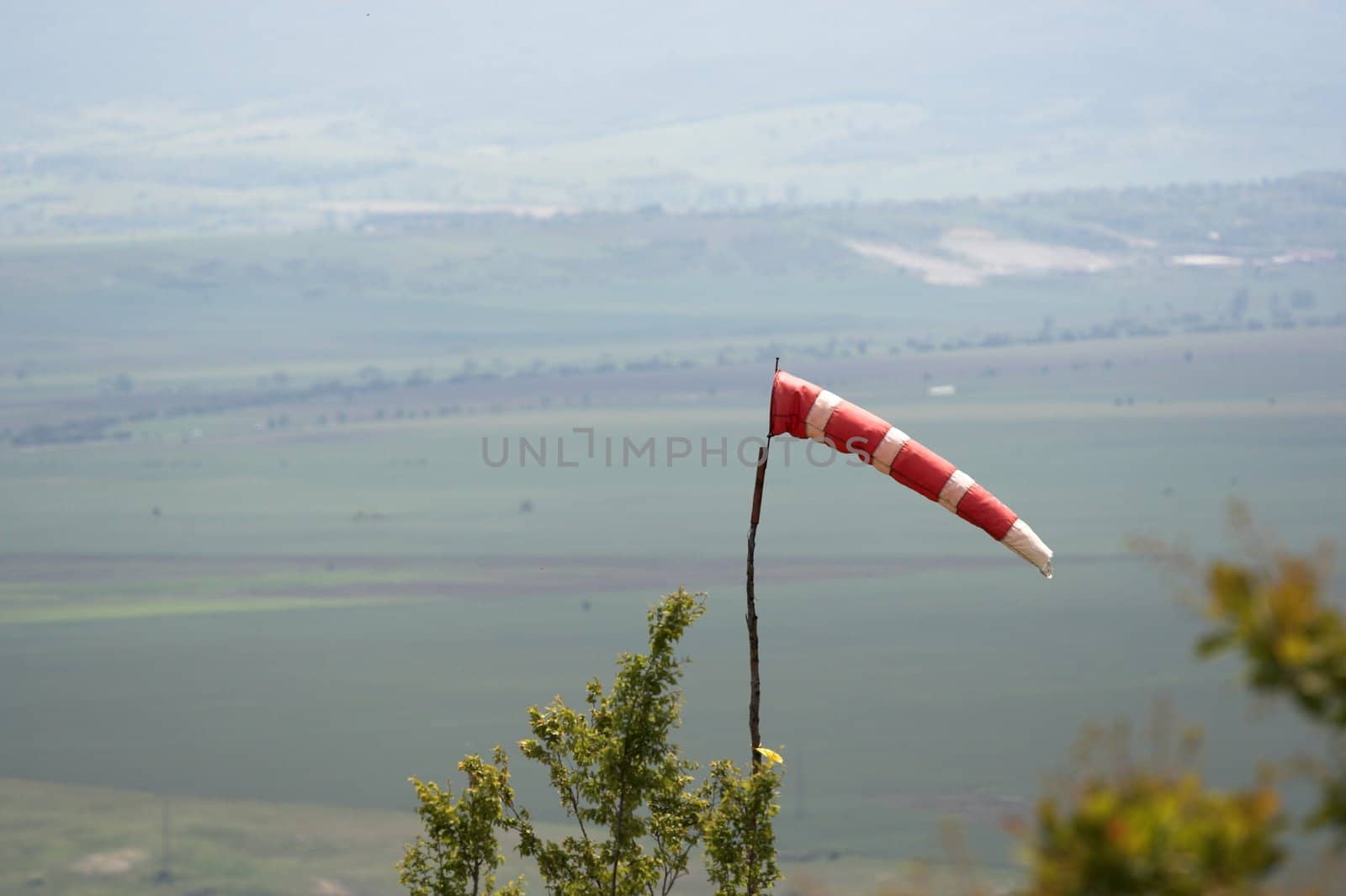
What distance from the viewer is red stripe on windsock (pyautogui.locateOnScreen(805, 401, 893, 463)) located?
21.2 metres

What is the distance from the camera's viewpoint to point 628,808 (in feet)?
66.2

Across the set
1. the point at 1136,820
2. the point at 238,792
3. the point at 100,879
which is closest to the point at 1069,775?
the point at 1136,820

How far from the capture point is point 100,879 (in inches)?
6284

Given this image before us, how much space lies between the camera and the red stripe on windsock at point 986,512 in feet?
66.8

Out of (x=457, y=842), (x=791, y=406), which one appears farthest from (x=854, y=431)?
(x=457, y=842)

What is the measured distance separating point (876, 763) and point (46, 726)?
9037cm

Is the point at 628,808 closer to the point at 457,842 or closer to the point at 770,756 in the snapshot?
the point at 770,756

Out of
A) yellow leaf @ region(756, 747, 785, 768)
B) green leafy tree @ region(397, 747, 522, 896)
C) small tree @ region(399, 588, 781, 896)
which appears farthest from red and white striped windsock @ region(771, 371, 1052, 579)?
green leafy tree @ region(397, 747, 522, 896)

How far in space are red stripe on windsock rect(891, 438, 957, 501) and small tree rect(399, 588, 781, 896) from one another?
2855 mm

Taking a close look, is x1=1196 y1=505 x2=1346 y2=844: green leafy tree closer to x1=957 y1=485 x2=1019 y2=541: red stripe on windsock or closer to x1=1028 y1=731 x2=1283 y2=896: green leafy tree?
x1=1028 y1=731 x2=1283 y2=896: green leafy tree

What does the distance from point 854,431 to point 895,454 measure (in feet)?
2.05

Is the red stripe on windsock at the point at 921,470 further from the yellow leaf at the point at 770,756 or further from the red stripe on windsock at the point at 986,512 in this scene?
the yellow leaf at the point at 770,756

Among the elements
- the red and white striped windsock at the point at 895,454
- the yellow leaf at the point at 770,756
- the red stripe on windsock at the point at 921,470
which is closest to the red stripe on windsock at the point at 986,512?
the red and white striped windsock at the point at 895,454

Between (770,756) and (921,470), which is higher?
(921,470)
